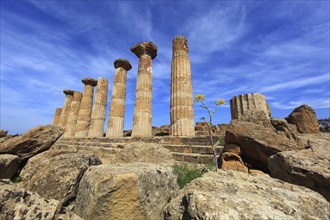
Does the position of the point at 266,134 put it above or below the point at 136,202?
above

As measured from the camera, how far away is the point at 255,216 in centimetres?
131

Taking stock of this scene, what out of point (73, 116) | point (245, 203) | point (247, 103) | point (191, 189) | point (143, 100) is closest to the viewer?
point (245, 203)

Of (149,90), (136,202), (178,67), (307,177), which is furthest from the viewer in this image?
(149,90)

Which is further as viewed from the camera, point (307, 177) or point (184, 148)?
point (184, 148)

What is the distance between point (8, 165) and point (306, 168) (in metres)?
7.81

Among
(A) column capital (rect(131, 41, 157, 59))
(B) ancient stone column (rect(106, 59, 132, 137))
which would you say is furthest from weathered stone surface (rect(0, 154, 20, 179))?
(A) column capital (rect(131, 41, 157, 59))

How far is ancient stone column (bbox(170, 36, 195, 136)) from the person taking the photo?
29.0ft

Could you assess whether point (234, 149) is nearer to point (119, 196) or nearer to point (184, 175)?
point (184, 175)

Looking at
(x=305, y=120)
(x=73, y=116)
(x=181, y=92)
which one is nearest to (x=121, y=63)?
(x=181, y=92)

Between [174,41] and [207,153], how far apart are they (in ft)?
25.1

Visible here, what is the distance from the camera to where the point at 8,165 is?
4.83 meters

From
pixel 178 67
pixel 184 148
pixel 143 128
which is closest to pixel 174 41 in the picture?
pixel 178 67

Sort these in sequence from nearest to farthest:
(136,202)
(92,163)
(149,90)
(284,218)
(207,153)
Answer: (284,218)
(136,202)
(92,163)
(207,153)
(149,90)

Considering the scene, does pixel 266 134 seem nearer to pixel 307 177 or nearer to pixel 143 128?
pixel 307 177
